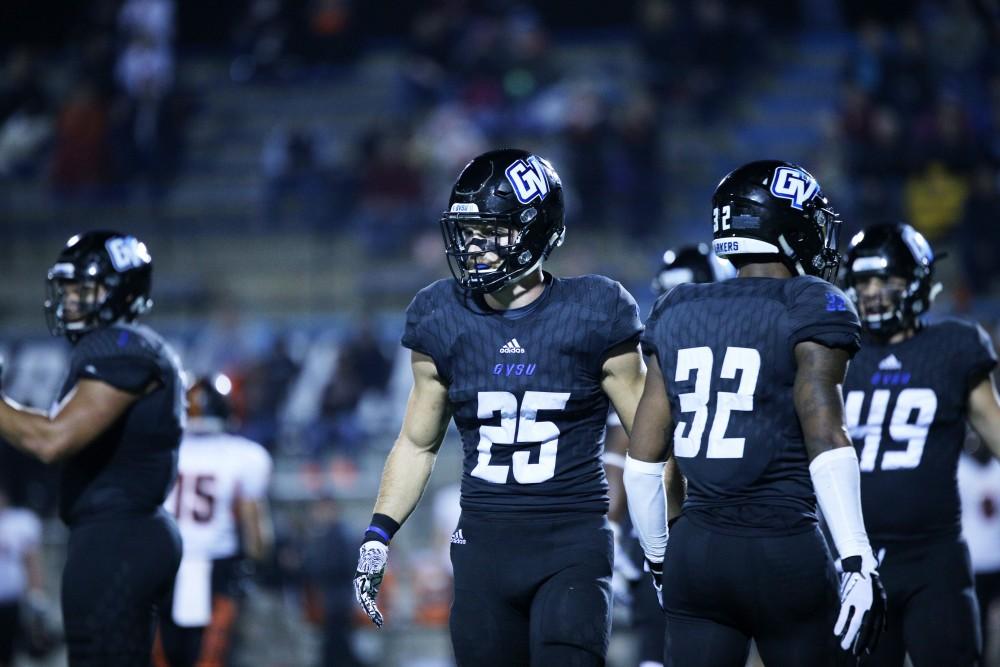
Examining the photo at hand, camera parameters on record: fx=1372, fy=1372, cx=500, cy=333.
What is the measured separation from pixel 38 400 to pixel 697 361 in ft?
31.8

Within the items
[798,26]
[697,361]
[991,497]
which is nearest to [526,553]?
[697,361]

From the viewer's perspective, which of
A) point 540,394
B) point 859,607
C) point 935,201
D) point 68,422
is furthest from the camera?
point 935,201

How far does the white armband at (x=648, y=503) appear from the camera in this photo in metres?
3.88

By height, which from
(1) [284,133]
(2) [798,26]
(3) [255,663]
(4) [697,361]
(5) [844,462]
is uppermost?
(2) [798,26]

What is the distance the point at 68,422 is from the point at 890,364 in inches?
114

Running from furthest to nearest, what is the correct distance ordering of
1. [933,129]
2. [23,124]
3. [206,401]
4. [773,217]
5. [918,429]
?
[23,124], [933,129], [206,401], [918,429], [773,217]

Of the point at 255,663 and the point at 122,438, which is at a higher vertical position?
the point at 122,438

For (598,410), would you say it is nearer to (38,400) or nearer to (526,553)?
(526,553)

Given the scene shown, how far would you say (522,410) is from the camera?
13.3ft

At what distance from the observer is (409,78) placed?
1373 cm

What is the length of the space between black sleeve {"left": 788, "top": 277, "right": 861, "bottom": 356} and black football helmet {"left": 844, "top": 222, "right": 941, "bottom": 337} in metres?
1.37

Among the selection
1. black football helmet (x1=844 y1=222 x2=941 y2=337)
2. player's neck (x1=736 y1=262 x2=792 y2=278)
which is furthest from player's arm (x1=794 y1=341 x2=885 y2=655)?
black football helmet (x1=844 y1=222 x2=941 y2=337)

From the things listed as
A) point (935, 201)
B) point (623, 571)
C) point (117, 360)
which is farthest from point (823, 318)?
point (935, 201)

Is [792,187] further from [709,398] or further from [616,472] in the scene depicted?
[616,472]
